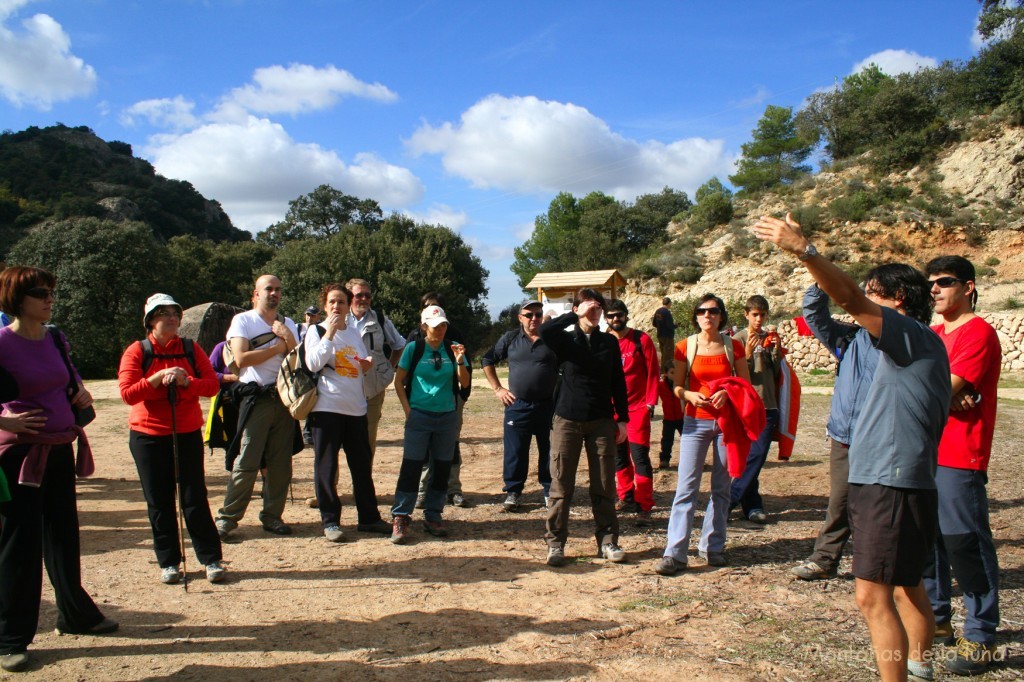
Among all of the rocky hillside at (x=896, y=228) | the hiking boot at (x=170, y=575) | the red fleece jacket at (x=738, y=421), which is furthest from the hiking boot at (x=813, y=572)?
the rocky hillside at (x=896, y=228)

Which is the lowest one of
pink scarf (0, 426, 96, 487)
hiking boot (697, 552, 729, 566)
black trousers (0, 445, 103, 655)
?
hiking boot (697, 552, 729, 566)

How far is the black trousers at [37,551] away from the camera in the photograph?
328cm

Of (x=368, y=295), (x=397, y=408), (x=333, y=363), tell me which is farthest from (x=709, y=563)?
(x=397, y=408)

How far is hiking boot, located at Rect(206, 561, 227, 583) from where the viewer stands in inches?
170

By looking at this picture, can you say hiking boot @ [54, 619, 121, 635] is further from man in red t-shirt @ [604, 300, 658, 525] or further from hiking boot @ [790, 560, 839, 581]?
hiking boot @ [790, 560, 839, 581]

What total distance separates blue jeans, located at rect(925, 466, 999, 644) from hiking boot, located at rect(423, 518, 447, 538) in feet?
11.5

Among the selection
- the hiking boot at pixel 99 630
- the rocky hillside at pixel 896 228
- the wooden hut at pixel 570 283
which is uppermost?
the rocky hillside at pixel 896 228

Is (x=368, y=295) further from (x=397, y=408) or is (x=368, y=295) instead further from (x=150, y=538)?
(x=397, y=408)

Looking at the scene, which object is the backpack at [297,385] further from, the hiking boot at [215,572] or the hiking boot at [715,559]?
the hiking boot at [715,559]

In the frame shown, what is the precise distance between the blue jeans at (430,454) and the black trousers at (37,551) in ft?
7.37

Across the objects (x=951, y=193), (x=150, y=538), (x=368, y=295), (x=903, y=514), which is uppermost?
(x=951, y=193)

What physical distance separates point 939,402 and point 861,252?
107ft

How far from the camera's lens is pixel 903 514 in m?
2.61

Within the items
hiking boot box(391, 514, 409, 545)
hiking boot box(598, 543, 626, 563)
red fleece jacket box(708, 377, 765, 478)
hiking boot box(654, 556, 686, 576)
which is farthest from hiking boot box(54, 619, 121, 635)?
red fleece jacket box(708, 377, 765, 478)
